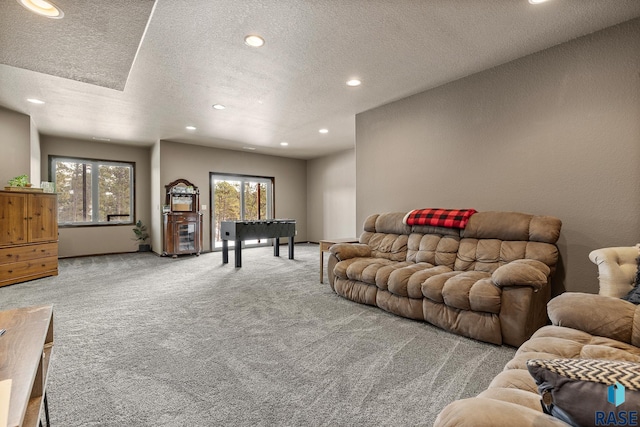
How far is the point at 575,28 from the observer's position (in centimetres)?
266

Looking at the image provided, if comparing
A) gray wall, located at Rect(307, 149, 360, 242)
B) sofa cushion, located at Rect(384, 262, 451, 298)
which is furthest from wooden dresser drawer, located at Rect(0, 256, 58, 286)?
gray wall, located at Rect(307, 149, 360, 242)

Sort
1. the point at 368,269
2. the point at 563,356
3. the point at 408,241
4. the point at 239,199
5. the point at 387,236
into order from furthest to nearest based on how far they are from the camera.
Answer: the point at 239,199
the point at 387,236
the point at 408,241
the point at 368,269
the point at 563,356

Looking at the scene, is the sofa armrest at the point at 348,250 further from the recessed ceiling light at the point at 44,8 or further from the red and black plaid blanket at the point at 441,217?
the recessed ceiling light at the point at 44,8

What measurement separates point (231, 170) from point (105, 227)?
10.3 ft

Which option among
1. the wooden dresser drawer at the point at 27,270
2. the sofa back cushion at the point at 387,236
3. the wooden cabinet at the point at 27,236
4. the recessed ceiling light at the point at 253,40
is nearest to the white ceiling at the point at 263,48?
the recessed ceiling light at the point at 253,40

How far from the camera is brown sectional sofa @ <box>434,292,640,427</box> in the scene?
2.13 feet

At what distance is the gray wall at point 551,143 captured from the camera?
2594mm

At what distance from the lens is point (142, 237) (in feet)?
24.5

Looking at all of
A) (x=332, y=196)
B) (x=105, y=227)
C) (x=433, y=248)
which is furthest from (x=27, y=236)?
(x=332, y=196)

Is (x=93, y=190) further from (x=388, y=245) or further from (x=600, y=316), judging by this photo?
(x=600, y=316)

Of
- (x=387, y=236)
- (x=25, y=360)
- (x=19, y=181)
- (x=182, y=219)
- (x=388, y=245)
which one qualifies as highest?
(x=19, y=181)

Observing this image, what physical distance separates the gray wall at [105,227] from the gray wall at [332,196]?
436cm

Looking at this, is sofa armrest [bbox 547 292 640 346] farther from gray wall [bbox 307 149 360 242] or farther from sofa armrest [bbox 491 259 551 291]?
gray wall [bbox 307 149 360 242]

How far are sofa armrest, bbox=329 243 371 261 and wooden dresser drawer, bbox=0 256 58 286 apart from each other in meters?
4.49
